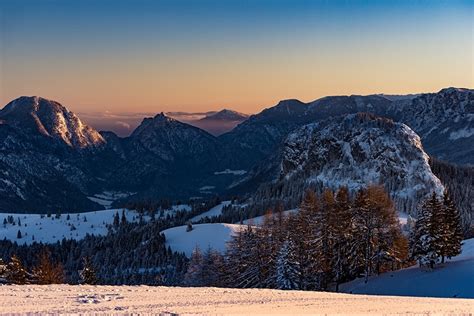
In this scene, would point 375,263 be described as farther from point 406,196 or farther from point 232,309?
point 406,196

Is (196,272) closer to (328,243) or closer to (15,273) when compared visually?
(328,243)

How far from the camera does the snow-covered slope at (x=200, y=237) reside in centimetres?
16638

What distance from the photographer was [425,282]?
165 ft

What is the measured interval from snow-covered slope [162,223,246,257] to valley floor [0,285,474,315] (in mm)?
129959

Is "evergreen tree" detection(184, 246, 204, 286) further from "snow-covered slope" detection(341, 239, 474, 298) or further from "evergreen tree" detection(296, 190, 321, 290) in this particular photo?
"snow-covered slope" detection(341, 239, 474, 298)

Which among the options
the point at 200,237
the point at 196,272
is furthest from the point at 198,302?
the point at 200,237

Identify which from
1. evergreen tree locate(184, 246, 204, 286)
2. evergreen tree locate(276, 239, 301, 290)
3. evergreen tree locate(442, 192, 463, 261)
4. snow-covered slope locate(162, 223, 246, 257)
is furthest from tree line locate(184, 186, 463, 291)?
snow-covered slope locate(162, 223, 246, 257)

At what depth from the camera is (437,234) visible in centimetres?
5303

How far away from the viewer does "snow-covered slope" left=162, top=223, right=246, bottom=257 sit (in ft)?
546

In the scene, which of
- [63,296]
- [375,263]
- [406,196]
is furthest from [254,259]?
[406,196]

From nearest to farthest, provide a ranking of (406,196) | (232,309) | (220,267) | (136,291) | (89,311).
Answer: (89,311)
(232,309)
(136,291)
(220,267)
(406,196)

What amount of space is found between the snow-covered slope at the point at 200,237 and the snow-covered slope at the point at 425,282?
107756mm

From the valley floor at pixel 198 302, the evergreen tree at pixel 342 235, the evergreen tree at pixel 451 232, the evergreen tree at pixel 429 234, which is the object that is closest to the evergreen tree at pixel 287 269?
the evergreen tree at pixel 342 235

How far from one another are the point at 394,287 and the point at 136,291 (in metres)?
30.6
